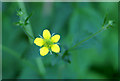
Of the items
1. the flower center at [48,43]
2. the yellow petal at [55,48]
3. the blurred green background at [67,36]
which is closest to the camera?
the yellow petal at [55,48]

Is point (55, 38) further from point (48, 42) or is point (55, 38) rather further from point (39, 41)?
point (39, 41)

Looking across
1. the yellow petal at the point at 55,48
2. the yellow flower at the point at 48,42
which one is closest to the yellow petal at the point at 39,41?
the yellow flower at the point at 48,42

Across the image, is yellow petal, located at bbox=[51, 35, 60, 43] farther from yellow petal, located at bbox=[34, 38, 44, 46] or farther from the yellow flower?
yellow petal, located at bbox=[34, 38, 44, 46]

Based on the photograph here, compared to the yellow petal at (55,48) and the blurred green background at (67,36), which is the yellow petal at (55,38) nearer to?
the yellow petal at (55,48)

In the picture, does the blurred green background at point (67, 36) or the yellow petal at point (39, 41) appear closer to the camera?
the yellow petal at point (39, 41)

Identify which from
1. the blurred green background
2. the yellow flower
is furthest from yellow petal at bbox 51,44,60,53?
the blurred green background

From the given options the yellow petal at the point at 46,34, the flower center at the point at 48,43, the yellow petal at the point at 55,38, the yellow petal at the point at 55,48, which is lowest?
the yellow petal at the point at 55,48

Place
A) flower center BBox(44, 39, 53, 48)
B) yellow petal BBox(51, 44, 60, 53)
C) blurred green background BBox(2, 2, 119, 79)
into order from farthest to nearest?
blurred green background BBox(2, 2, 119, 79) → flower center BBox(44, 39, 53, 48) → yellow petal BBox(51, 44, 60, 53)

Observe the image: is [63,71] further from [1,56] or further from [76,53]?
[1,56]

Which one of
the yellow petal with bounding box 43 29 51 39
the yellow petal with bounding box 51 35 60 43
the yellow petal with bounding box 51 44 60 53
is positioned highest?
the yellow petal with bounding box 43 29 51 39

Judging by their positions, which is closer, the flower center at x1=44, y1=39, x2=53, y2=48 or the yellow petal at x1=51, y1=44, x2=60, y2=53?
the yellow petal at x1=51, y1=44, x2=60, y2=53
